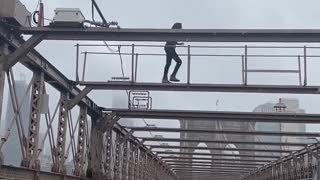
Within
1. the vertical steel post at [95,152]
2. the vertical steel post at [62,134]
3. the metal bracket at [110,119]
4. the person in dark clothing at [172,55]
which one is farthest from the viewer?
the metal bracket at [110,119]

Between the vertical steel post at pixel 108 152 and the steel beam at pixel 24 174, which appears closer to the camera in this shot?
the steel beam at pixel 24 174

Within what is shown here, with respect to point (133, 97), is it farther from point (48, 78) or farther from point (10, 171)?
point (10, 171)

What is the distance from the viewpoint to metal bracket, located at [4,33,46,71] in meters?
12.5

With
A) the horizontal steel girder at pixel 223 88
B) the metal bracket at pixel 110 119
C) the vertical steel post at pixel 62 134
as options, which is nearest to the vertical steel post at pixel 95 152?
the metal bracket at pixel 110 119

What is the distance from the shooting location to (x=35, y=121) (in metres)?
14.3

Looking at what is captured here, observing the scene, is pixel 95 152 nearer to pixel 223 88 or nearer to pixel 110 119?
pixel 110 119

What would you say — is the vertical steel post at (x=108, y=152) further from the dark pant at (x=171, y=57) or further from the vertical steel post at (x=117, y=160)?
the dark pant at (x=171, y=57)

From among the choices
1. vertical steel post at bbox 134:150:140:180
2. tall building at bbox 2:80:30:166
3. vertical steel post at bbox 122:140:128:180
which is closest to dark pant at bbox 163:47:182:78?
tall building at bbox 2:80:30:166

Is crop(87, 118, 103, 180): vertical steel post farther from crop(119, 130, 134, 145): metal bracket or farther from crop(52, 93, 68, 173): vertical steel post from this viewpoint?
crop(119, 130, 134, 145): metal bracket

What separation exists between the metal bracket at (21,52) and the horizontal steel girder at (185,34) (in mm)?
165

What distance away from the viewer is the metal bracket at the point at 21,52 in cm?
1249

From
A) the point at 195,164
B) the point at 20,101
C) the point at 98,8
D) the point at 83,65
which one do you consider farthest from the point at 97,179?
the point at 195,164

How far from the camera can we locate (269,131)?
29.6 m

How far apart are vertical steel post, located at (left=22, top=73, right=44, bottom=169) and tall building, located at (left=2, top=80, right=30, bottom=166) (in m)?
0.21
